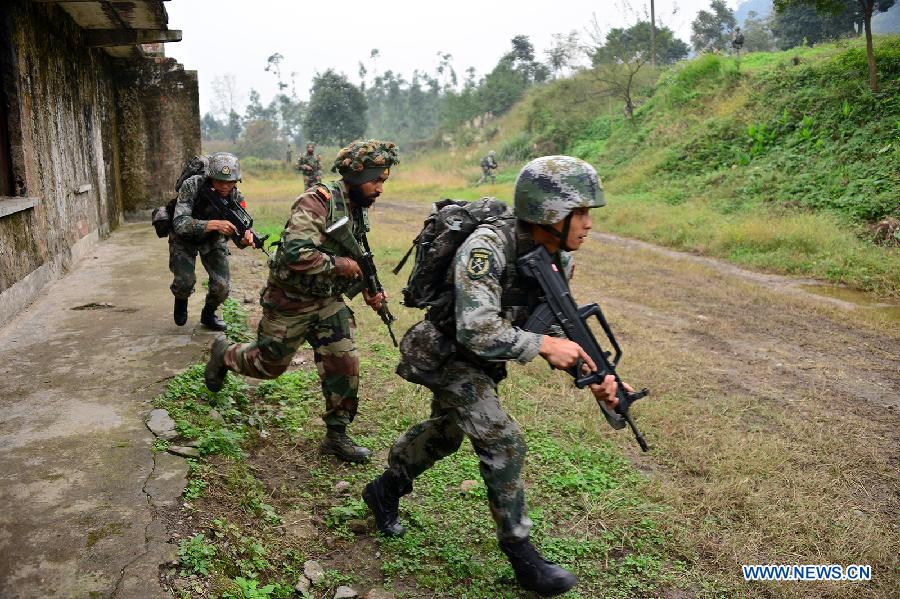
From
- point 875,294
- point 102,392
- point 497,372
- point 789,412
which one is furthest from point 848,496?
point 875,294

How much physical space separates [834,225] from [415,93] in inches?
2502

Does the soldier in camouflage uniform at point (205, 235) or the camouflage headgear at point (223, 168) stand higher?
the camouflage headgear at point (223, 168)

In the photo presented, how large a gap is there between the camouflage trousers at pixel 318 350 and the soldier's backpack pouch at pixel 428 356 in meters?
0.98

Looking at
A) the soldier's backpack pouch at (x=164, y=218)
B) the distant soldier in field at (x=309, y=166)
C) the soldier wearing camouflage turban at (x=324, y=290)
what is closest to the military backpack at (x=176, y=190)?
the soldier's backpack pouch at (x=164, y=218)

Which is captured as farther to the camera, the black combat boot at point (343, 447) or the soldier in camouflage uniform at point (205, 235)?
the soldier in camouflage uniform at point (205, 235)

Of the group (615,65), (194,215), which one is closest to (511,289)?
(194,215)

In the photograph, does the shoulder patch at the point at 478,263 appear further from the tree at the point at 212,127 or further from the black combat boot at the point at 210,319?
the tree at the point at 212,127

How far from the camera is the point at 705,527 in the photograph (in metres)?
3.20

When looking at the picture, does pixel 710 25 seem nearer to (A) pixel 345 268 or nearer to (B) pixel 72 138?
(B) pixel 72 138

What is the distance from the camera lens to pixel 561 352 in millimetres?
2408

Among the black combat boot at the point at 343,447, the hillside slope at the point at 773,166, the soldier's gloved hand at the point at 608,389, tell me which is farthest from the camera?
the hillside slope at the point at 773,166

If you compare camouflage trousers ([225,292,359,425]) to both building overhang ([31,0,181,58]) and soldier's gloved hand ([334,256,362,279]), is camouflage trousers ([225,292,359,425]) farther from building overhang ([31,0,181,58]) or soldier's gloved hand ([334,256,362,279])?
building overhang ([31,0,181,58])

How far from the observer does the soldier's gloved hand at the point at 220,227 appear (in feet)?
16.7

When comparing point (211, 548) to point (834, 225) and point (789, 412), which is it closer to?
point (789, 412)
